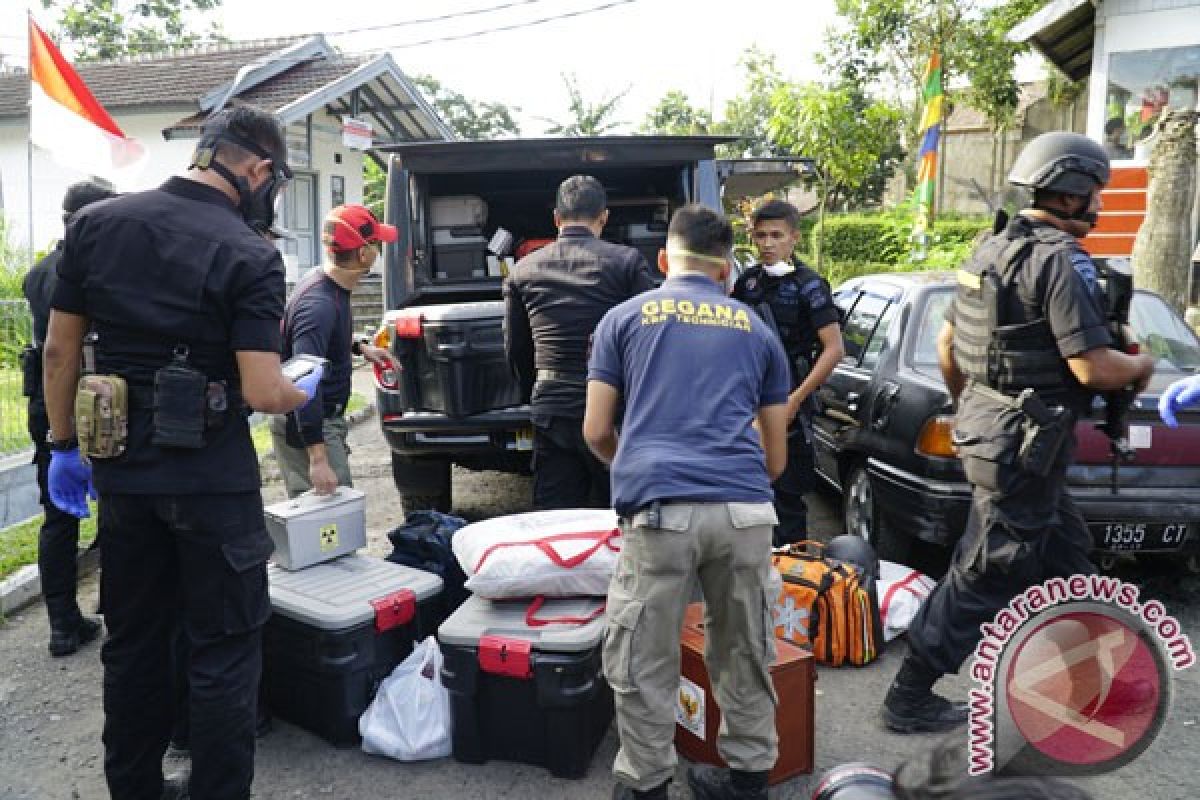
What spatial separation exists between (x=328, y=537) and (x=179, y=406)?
1271 millimetres

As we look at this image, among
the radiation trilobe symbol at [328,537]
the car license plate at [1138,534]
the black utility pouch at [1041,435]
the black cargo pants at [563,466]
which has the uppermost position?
the black utility pouch at [1041,435]

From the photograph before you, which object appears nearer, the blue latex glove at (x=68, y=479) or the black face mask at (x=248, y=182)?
the black face mask at (x=248, y=182)

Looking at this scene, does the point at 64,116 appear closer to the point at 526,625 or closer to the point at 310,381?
the point at 310,381

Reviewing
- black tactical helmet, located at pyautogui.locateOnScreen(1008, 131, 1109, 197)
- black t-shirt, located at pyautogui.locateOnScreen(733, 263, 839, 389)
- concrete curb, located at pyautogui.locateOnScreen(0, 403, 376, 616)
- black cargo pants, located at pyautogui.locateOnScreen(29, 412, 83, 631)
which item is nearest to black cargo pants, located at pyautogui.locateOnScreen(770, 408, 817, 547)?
black t-shirt, located at pyautogui.locateOnScreen(733, 263, 839, 389)

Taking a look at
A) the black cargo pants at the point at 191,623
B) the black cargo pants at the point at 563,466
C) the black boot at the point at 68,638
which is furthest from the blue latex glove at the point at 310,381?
the black boot at the point at 68,638

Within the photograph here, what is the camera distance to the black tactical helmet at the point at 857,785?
2.90 feet

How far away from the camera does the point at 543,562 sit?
319 centimetres

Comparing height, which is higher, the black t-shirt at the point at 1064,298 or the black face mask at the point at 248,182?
the black face mask at the point at 248,182

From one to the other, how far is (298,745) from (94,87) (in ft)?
62.3

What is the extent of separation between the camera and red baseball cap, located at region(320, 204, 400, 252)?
384cm

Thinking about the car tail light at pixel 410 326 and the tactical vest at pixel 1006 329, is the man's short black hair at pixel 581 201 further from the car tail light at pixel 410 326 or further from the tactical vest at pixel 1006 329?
Answer: the tactical vest at pixel 1006 329

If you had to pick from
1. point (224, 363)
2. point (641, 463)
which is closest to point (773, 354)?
point (641, 463)

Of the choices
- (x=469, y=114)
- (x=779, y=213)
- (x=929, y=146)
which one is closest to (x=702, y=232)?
(x=779, y=213)

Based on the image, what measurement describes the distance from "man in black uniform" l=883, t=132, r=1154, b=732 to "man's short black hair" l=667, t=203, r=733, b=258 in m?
1.01
